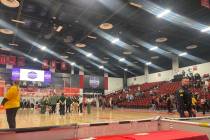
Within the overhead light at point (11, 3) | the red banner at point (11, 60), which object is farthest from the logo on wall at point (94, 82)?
the overhead light at point (11, 3)

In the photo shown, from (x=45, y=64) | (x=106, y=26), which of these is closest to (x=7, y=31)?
(x=106, y=26)

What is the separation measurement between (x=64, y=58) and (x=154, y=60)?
980 centimetres

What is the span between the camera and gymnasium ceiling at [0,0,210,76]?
10.5 meters

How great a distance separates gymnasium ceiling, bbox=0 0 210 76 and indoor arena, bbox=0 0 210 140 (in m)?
0.05

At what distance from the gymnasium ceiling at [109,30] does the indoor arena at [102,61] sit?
0.05 m

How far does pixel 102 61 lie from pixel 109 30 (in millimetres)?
10614

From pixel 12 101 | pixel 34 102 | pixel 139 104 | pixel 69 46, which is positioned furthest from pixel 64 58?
pixel 12 101

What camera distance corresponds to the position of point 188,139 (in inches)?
83.4

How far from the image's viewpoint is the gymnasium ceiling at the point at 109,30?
10508mm

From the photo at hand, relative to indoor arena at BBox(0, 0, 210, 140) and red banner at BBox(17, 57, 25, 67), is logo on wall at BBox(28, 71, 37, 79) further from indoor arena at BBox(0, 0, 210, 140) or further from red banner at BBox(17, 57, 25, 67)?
red banner at BBox(17, 57, 25, 67)

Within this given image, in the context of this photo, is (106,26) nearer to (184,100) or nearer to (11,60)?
(184,100)

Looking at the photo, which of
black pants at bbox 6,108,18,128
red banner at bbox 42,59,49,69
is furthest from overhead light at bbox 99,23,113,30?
red banner at bbox 42,59,49,69

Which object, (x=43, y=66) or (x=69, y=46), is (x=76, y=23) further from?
(x=43, y=66)

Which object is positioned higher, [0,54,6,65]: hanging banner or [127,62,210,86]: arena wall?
[0,54,6,65]: hanging banner
